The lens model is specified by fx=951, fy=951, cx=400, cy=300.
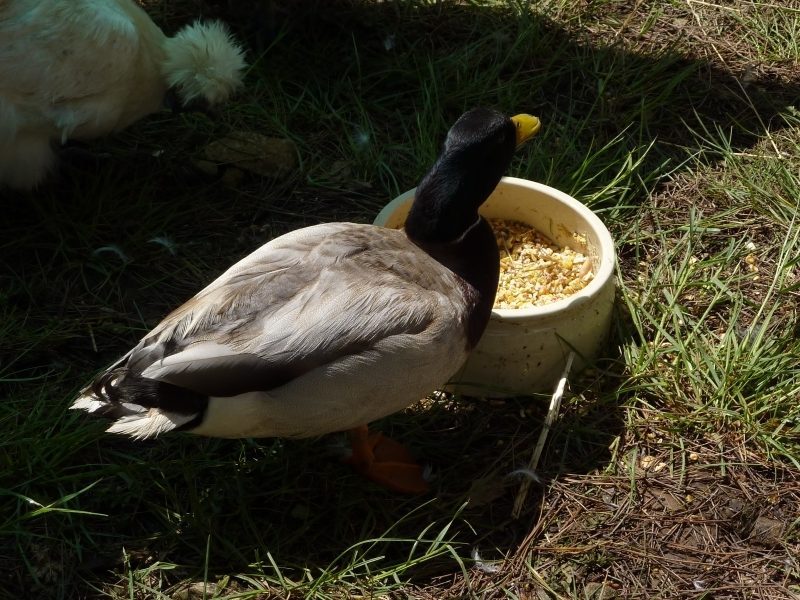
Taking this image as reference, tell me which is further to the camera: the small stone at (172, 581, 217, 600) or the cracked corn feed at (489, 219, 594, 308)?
the cracked corn feed at (489, 219, 594, 308)

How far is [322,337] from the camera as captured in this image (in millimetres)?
2447

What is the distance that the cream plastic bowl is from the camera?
2.92m

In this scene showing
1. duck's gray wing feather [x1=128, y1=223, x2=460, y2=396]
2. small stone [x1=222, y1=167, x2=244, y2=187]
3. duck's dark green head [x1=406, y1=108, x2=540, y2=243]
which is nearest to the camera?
duck's gray wing feather [x1=128, y1=223, x2=460, y2=396]

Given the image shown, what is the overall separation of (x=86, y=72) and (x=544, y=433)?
203 cm

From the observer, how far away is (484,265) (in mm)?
2844

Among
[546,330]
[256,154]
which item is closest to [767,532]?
[546,330]

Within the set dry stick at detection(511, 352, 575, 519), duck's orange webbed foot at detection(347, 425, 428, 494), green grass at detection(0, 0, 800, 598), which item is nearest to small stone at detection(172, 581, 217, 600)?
green grass at detection(0, 0, 800, 598)

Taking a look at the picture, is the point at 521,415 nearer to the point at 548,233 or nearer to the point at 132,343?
the point at 548,233

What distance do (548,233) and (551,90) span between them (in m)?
0.97

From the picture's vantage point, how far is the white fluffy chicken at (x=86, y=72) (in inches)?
128

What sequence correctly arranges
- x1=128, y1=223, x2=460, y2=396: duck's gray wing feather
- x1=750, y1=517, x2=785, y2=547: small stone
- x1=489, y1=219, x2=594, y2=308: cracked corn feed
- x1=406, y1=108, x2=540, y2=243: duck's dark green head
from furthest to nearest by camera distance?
x1=489, y1=219, x2=594, y2=308: cracked corn feed, x1=406, y1=108, x2=540, y2=243: duck's dark green head, x1=750, y1=517, x2=785, y2=547: small stone, x1=128, y1=223, x2=460, y2=396: duck's gray wing feather

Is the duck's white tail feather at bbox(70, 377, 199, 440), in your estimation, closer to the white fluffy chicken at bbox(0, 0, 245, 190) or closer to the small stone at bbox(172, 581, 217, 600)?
the small stone at bbox(172, 581, 217, 600)

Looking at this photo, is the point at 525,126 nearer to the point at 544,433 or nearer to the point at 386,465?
the point at 544,433

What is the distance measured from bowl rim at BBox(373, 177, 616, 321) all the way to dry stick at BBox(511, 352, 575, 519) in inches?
8.1
